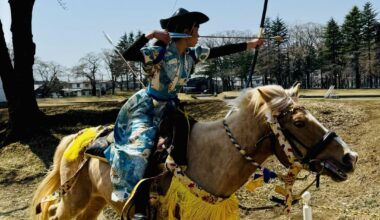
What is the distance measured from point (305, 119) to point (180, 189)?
4.06 feet

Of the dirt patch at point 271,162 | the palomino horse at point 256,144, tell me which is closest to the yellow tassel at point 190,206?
the palomino horse at point 256,144

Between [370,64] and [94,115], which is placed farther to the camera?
[370,64]

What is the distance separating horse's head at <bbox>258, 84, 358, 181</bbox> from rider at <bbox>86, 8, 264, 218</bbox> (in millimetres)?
938

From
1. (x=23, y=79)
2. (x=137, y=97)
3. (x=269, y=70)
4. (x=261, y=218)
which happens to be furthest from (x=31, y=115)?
(x=269, y=70)

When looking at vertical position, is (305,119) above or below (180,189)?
above

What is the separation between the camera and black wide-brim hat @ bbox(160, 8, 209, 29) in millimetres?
3910

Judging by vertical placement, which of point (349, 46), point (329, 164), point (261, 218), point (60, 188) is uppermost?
point (349, 46)

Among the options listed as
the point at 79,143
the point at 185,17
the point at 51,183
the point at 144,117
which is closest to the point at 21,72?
the point at 51,183

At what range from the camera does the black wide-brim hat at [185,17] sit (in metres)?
3.91

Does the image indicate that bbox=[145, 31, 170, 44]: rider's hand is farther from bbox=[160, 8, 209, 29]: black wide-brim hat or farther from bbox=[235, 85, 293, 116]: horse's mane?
bbox=[235, 85, 293, 116]: horse's mane

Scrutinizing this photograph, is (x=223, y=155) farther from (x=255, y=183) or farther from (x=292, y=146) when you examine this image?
(x=292, y=146)

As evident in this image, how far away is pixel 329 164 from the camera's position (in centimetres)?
313

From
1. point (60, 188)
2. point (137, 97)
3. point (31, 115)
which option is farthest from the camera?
point (31, 115)

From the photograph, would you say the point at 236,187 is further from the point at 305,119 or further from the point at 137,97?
the point at 137,97
